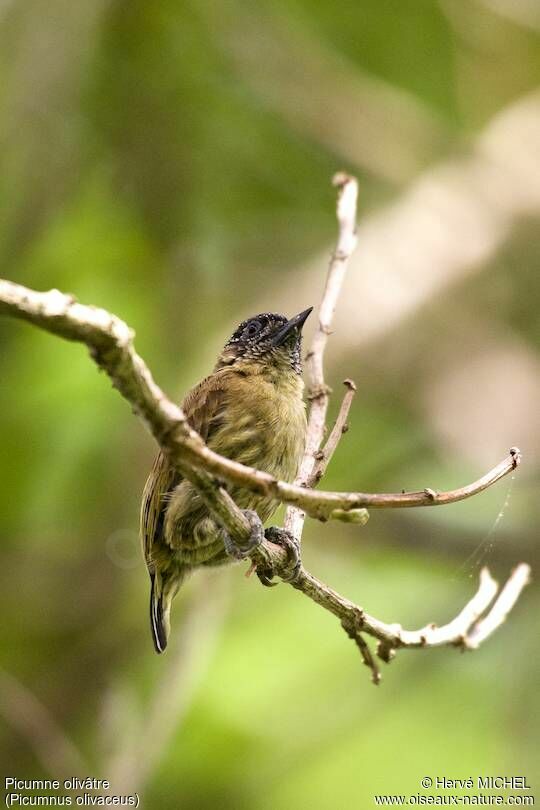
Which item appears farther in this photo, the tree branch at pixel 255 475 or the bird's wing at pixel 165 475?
the bird's wing at pixel 165 475

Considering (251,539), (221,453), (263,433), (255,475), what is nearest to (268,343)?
(263,433)

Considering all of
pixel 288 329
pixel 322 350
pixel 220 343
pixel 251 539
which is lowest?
pixel 251 539

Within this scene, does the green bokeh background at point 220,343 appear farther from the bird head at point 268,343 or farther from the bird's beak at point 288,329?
the bird's beak at point 288,329

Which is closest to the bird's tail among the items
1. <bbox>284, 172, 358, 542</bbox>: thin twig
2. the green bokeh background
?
<bbox>284, 172, 358, 542</bbox>: thin twig

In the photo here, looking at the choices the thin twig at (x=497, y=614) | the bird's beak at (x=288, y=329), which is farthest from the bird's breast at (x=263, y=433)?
the thin twig at (x=497, y=614)

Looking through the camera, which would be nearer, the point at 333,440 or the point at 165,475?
the point at 333,440

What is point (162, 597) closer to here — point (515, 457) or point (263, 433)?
point (263, 433)

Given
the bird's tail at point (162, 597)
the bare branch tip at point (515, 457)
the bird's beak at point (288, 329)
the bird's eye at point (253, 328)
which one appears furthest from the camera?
the bird's eye at point (253, 328)

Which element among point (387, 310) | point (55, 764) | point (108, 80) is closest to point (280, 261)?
point (387, 310)

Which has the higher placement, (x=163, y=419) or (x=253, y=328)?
(x=253, y=328)
